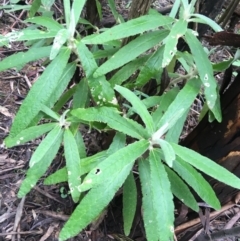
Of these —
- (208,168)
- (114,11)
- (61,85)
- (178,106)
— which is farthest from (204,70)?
(114,11)

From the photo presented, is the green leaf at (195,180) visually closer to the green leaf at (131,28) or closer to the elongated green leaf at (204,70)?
the elongated green leaf at (204,70)

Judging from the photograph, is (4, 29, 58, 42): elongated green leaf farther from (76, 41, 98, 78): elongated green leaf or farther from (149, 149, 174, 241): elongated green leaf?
(149, 149, 174, 241): elongated green leaf

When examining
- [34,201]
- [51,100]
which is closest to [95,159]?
[51,100]

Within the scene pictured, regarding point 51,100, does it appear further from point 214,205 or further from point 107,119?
point 214,205

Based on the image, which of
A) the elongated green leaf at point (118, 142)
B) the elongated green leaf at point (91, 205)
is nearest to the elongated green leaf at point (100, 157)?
the elongated green leaf at point (118, 142)

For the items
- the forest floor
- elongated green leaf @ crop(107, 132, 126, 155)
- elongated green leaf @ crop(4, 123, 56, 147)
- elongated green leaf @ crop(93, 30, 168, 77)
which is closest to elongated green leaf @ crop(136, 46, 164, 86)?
elongated green leaf @ crop(93, 30, 168, 77)
